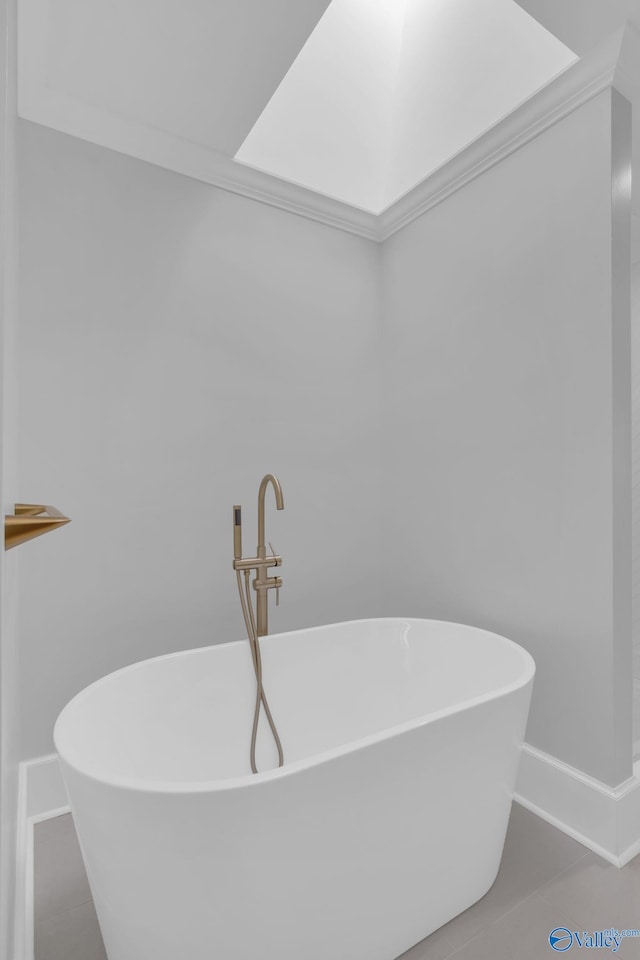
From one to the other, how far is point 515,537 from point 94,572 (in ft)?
5.35

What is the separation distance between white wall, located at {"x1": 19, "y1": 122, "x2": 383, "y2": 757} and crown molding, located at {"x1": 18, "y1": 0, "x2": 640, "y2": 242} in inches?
2.3

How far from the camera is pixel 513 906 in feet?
4.82

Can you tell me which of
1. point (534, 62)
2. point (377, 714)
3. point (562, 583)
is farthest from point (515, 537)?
point (534, 62)

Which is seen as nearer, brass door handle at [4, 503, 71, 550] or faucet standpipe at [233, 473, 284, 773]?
brass door handle at [4, 503, 71, 550]

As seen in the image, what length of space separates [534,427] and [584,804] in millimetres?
1310

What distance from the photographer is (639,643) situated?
2.66 m

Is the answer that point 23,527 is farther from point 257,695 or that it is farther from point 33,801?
point 33,801

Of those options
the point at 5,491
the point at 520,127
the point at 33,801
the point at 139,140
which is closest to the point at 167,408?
the point at 139,140

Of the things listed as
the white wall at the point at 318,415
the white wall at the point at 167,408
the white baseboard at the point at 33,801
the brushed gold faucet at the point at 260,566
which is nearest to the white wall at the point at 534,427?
the white wall at the point at 318,415

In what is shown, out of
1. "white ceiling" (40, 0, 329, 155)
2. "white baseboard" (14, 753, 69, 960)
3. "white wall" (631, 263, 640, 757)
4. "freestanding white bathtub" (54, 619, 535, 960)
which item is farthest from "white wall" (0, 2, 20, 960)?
"white wall" (631, 263, 640, 757)

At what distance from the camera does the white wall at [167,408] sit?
1884 millimetres

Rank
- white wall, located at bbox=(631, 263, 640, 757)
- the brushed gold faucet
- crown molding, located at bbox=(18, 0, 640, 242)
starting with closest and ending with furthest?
crown molding, located at bbox=(18, 0, 640, 242) → the brushed gold faucet → white wall, located at bbox=(631, 263, 640, 757)

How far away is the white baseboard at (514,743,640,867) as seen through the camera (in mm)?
1656

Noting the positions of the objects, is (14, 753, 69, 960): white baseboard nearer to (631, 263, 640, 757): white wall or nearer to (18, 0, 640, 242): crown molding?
(18, 0, 640, 242): crown molding
